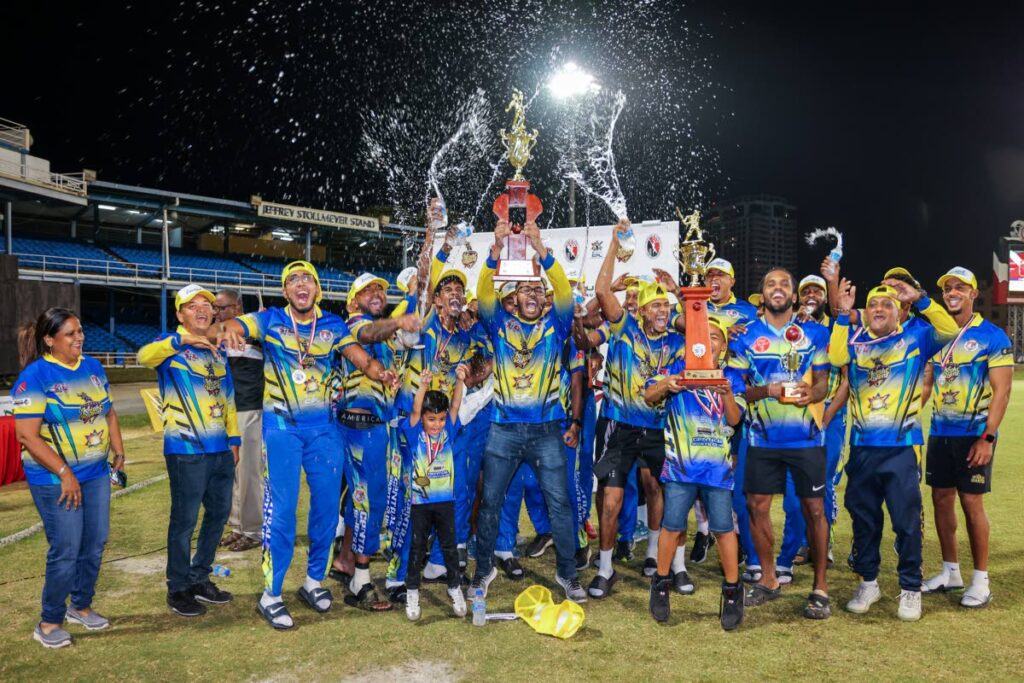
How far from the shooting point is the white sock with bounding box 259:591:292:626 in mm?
5105

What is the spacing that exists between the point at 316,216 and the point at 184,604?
134 ft

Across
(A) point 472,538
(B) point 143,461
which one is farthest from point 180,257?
(A) point 472,538

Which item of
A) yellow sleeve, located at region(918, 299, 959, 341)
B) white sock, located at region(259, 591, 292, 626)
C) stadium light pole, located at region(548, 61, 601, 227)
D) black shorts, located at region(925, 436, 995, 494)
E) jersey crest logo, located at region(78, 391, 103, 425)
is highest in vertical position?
stadium light pole, located at region(548, 61, 601, 227)

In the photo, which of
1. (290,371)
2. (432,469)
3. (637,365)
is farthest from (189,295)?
(637,365)

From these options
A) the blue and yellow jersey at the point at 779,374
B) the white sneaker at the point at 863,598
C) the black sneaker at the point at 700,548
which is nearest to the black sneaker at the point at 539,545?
the black sneaker at the point at 700,548

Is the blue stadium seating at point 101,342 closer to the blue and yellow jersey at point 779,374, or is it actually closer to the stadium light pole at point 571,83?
the stadium light pole at point 571,83

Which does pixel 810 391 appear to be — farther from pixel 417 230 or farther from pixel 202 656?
pixel 417 230

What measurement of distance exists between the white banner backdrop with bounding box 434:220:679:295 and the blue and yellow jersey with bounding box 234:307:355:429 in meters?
4.22

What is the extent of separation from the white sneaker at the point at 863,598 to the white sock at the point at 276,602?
4.06 meters

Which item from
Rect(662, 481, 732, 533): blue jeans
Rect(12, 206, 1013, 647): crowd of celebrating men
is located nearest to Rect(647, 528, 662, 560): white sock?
Rect(12, 206, 1013, 647): crowd of celebrating men

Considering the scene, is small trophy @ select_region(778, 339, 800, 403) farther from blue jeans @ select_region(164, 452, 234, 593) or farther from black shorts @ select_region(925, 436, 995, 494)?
blue jeans @ select_region(164, 452, 234, 593)

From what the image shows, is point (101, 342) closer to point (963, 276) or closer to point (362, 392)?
point (362, 392)

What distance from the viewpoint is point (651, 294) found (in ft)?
19.5

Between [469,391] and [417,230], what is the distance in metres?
39.9
